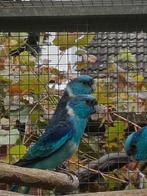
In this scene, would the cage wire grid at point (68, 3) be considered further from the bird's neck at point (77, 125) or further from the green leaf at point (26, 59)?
the green leaf at point (26, 59)

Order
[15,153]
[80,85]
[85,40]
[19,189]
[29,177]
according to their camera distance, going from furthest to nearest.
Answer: [85,40], [15,153], [80,85], [19,189], [29,177]

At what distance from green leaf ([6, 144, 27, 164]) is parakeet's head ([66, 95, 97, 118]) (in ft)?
1.60

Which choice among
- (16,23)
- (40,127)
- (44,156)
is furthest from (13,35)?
(44,156)

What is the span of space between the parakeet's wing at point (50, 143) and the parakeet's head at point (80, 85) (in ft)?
0.64

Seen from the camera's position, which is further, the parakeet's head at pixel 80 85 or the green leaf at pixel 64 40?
the green leaf at pixel 64 40

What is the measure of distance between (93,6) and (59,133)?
505mm

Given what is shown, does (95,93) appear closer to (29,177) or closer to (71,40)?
(71,40)

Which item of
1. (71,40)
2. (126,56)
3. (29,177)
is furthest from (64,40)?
(29,177)

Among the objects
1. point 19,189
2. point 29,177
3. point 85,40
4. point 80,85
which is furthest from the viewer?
point 85,40

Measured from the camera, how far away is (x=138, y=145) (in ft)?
8.14

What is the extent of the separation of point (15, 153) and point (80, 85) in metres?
0.49

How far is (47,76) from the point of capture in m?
2.83

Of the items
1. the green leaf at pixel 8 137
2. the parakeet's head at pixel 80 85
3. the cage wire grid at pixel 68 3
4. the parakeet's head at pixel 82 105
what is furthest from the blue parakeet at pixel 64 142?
the green leaf at pixel 8 137

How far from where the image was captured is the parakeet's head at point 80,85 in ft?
7.82
